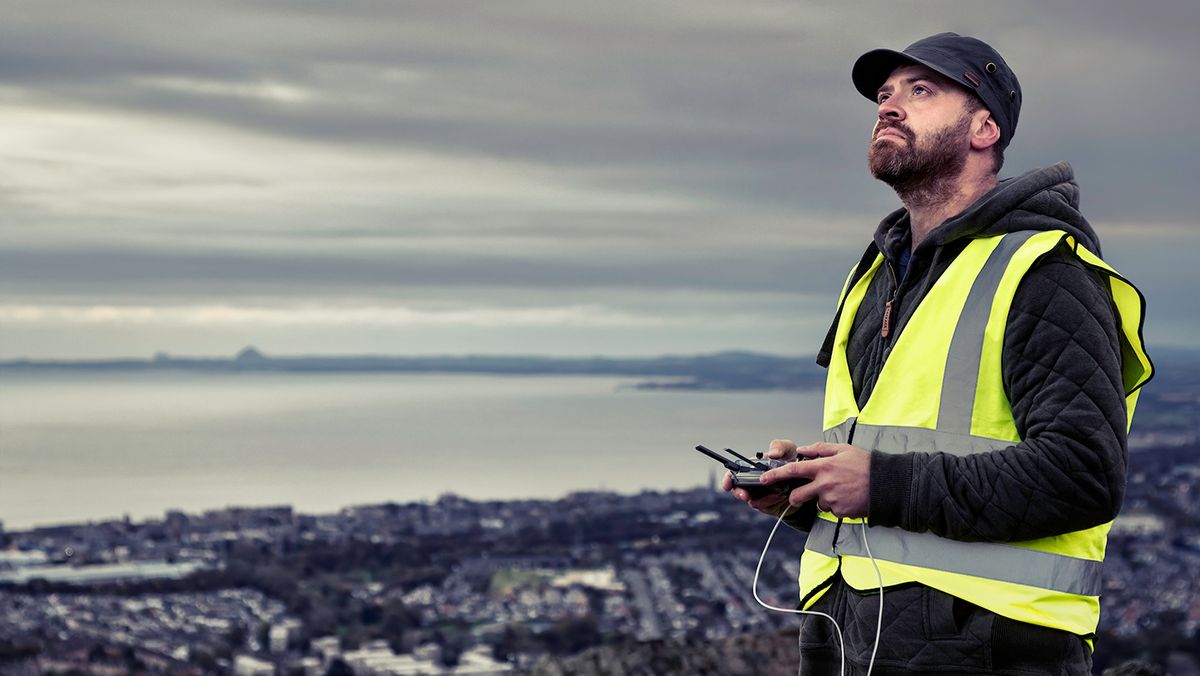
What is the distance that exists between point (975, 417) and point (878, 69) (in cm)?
79

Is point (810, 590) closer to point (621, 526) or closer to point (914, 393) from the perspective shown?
point (914, 393)

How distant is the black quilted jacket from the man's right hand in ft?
0.98

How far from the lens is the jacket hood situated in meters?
2.44

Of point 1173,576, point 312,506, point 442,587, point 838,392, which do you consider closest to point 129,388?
point 312,506

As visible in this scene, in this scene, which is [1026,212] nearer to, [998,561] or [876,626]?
[998,561]

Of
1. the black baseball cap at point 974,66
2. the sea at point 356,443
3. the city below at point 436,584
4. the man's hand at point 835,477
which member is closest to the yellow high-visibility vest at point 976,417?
the man's hand at point 835,477

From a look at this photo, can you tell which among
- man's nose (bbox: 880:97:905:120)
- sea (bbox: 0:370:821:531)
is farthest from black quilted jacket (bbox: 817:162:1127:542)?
sea (bbox: 0:370:821:531)

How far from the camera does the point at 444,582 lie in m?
29.9

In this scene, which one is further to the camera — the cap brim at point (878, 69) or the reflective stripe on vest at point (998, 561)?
the cap brim at point (878, 69)

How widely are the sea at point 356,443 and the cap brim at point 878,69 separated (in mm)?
30889

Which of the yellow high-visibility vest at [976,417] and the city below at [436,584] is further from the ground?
the yellow high-visibility vest at [976,417]

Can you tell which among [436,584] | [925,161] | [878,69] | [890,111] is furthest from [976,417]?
[436,584]

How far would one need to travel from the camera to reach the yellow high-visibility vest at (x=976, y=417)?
2.33m

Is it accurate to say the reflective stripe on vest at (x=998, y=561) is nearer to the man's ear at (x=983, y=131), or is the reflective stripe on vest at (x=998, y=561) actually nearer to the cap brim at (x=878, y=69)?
the man's ear at (x=983, y=131)
